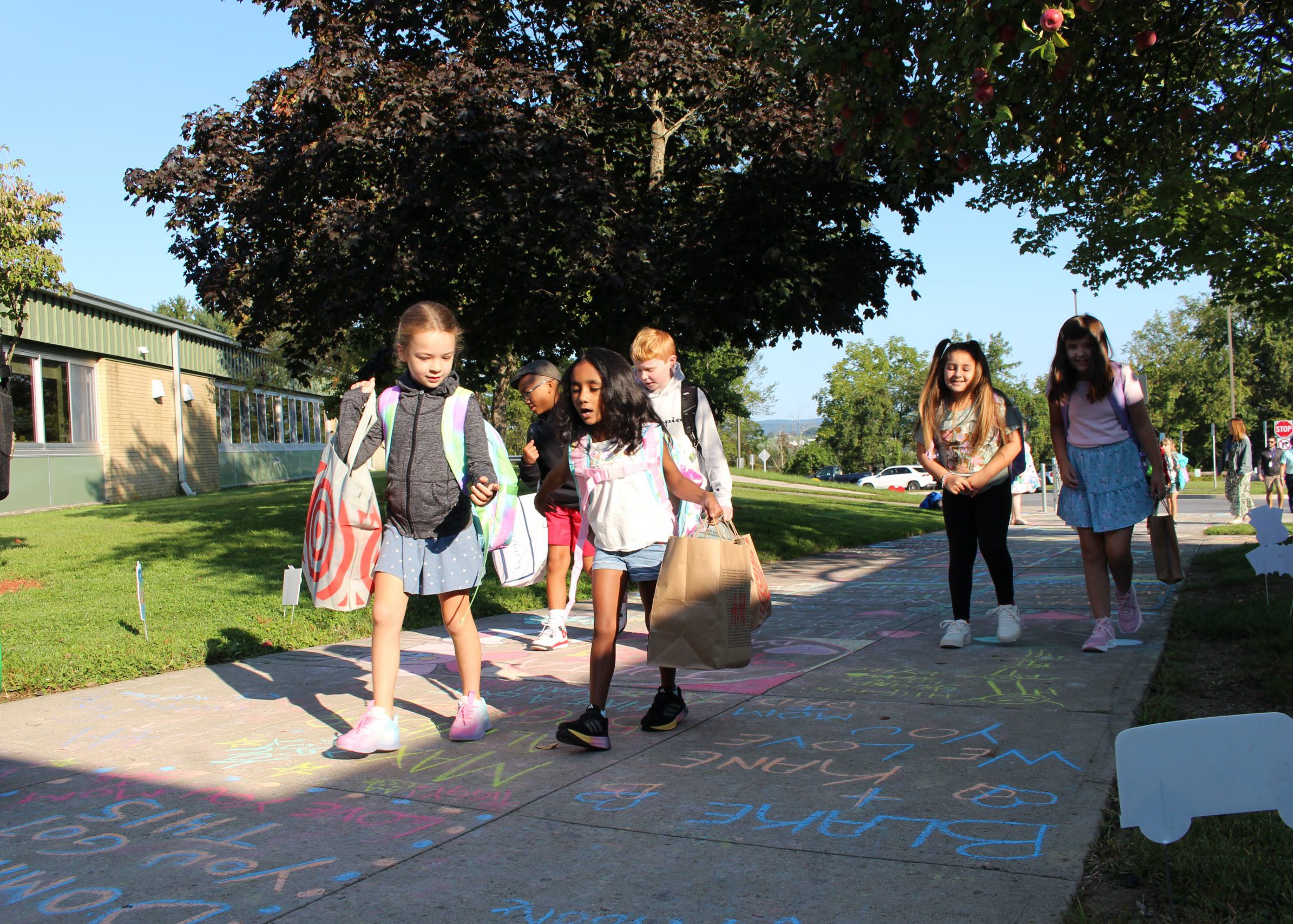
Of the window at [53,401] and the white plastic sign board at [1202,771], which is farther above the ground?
the window at [53,401]

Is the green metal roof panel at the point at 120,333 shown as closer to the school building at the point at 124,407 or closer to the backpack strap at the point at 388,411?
the school building at the point at 124,407

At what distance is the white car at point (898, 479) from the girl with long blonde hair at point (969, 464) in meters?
48.2

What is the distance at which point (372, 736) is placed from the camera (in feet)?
13.0

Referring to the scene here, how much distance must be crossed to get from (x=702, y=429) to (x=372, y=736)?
190cm

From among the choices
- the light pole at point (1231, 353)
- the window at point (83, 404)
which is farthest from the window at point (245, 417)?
the light pole at point (1231, 353)

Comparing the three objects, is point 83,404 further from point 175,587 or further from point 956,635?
point 956,635

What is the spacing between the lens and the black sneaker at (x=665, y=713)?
13.9 feet

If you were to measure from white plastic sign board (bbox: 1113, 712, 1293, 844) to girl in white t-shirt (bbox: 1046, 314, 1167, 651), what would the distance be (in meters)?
3.10

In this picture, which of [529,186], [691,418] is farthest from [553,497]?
[529,186]

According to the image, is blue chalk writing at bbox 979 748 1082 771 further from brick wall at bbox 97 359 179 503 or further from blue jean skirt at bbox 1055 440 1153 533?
brick wall at bbox 97 359 179 503

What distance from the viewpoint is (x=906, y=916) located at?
243 centimetres

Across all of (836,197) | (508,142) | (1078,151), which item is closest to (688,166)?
(836,197)

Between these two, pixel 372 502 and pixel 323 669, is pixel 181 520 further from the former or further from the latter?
pixel 372 502

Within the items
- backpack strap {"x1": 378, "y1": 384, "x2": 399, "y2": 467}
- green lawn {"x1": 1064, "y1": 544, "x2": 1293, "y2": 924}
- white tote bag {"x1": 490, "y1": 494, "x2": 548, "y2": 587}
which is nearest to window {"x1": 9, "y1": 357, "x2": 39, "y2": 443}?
white tote bag {"x1": 490, "y1": 494, "x2": 548, "y2": 587}
